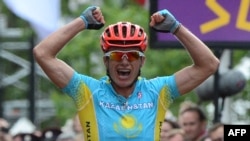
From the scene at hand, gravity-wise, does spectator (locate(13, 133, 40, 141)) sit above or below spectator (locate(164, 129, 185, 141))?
above

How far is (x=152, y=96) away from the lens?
923cm

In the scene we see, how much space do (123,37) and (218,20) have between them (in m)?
4.94

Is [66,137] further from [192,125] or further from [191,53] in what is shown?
[191,53]

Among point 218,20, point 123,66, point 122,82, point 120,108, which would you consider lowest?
point 120,108

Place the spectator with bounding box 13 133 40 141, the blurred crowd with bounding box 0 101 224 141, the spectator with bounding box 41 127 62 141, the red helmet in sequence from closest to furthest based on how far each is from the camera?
the red helmet, the blurred crowd with bounding box 0 101 224 141, the spectator with bounding box 41 127 62 141, the spectator with bounding box 13 133 40 141

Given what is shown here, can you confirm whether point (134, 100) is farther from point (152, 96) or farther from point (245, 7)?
point (245, 7)

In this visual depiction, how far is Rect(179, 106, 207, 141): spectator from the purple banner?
2.33 ft

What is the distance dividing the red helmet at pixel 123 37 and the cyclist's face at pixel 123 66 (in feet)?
0.21

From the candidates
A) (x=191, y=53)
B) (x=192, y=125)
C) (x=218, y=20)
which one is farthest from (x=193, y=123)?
(x=191, y=53)

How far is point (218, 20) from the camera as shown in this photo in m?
14.0

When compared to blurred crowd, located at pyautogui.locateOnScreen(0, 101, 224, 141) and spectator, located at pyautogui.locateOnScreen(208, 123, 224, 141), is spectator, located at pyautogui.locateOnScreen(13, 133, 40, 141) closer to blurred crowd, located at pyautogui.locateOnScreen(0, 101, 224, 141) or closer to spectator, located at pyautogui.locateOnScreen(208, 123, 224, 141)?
blurred crowd, located at pyautogui.locateOnScreen(0, 101, 224, 141)

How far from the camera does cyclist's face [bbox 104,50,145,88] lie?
907 centimetres

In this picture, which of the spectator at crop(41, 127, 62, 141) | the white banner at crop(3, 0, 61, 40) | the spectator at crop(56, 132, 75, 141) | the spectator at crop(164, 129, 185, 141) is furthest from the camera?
the white banner at crop(3, 0, 61, 40)

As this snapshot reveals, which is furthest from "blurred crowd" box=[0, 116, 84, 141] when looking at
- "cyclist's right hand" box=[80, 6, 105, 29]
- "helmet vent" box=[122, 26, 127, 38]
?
"helmet vent" box=[122, 26, 127, 38]
